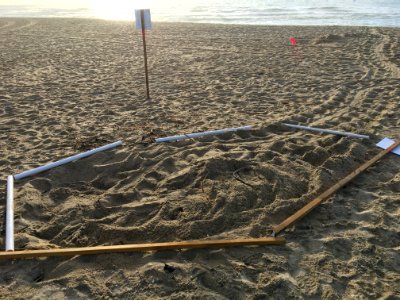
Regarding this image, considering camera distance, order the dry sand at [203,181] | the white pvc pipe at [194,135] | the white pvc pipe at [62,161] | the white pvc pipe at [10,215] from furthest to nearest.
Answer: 1. the white pvc pipe at [194,135]
2. the white pvc pipe at [62,161]
3. the white pvc pipe at [10,215]
4. the dry sand at [203,181]

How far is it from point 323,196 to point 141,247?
1.84 m

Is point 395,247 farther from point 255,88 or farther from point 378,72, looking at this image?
point 378,72

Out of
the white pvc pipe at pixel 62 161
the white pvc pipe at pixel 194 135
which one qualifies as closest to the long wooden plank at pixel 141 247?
the white pvc pipe at pixel 62 161

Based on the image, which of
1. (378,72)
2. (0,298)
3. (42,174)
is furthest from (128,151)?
(378,72)

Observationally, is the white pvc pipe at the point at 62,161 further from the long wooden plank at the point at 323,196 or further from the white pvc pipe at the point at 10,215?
the long wooden plank at the point at 323,196

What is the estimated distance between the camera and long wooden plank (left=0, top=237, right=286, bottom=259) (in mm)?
3020

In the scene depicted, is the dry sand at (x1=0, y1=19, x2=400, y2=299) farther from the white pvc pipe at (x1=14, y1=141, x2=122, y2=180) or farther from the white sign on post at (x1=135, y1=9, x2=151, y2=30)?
the white sign on post at (x1=135, y1=9, x2=151, y2=30)

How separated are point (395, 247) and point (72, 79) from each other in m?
7.27

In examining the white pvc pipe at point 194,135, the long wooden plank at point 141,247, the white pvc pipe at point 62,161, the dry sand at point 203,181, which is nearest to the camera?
the dry sand at point 203,181

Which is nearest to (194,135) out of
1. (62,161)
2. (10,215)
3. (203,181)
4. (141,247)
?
(203,181)

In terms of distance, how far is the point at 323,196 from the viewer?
3.77 meters

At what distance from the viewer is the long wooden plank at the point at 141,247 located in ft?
9.91

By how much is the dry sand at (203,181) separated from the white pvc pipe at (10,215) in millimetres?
70

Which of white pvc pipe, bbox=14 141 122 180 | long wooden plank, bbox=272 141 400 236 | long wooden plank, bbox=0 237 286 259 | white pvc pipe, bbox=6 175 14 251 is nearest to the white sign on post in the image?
white pvc pipe, bbox=14 141 122 180
